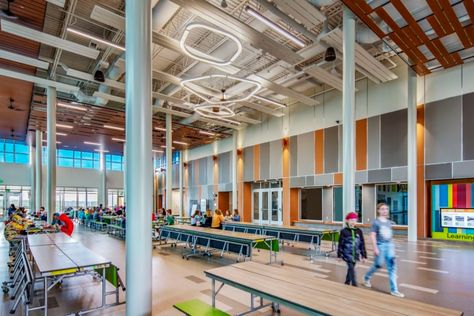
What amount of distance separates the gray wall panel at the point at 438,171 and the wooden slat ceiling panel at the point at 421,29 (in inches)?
142

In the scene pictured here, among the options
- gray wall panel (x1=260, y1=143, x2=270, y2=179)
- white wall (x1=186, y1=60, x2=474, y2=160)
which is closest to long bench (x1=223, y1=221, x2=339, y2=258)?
white wall (x1=186, y1=60, x2=474, y2=160)

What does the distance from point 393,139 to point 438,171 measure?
202cm

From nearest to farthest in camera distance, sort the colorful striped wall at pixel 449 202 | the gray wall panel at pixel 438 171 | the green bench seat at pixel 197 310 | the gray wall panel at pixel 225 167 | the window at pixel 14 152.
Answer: the green bench seat at pixel 197 310
the colorful striped wall at pixel 449 202
the gray wall panel at pixel 438 171
the gray wall panel at pixel 225 167
the window at pixel 14 152

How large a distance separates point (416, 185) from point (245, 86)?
8181 mm

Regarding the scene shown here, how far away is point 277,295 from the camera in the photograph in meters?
2.76

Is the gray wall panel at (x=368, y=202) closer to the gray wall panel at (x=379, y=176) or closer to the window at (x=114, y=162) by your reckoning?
the gray wall panel at (x=379, y=176)

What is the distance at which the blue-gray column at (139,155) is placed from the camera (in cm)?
369

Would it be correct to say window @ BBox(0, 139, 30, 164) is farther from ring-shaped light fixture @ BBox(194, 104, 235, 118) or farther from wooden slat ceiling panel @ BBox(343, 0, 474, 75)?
wooden slat ceiling panel @ BBox(343, 0, 474, 75)

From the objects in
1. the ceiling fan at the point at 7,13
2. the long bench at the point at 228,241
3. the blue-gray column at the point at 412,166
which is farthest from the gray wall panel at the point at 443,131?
the ceiling fan at the point at 7,13

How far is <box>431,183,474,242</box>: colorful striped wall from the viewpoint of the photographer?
984 cm

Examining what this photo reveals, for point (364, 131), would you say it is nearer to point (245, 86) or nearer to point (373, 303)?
point (245, 86)

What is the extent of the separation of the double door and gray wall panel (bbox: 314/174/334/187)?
2819mm

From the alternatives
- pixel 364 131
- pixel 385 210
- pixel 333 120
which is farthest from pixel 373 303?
pixel 333 120

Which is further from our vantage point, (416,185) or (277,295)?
(416,185)
